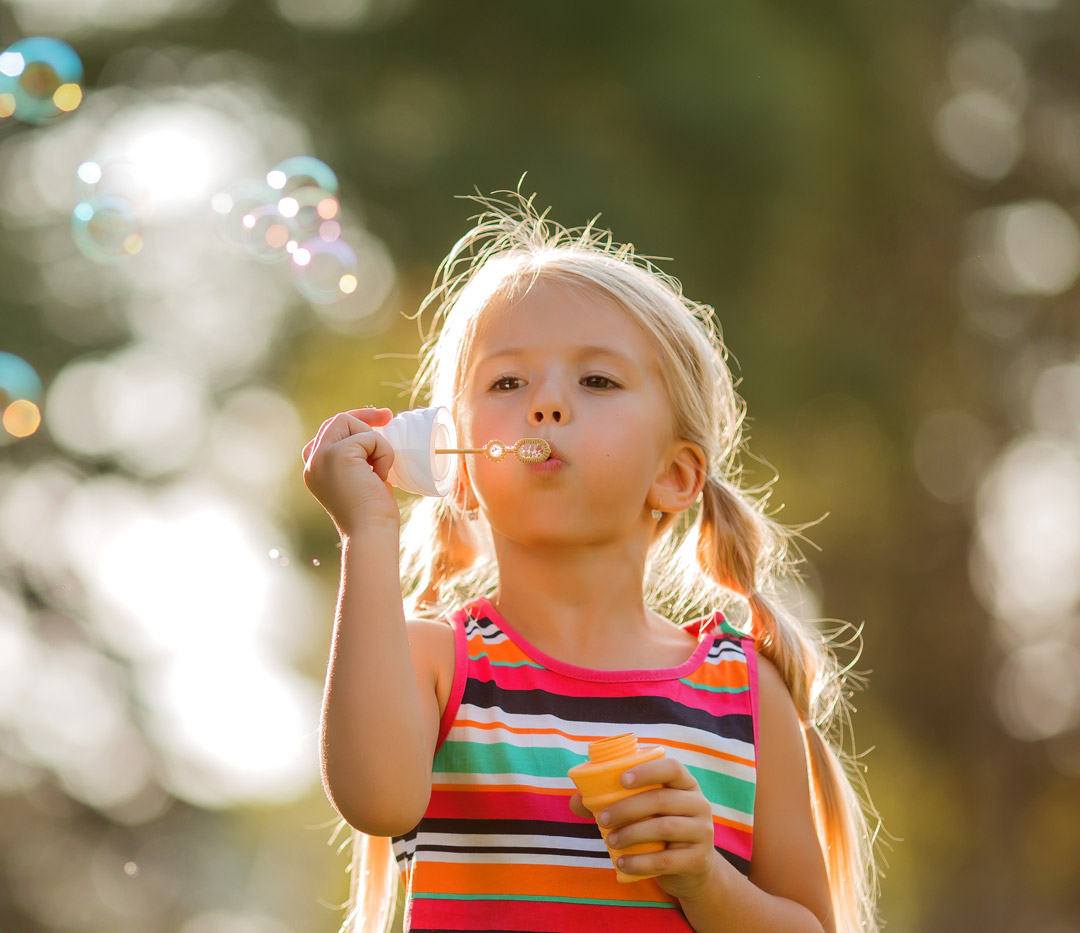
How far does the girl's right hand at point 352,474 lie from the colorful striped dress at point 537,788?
0.29 meters

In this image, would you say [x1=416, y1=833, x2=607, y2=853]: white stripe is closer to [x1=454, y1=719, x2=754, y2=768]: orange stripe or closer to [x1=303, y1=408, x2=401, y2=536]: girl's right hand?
[x1=454, y1=719, x2=754, y2=768]: orange stripe

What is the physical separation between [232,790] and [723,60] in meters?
5.27

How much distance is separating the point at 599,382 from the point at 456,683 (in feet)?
1.54

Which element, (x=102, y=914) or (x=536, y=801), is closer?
(x=536, y=801)

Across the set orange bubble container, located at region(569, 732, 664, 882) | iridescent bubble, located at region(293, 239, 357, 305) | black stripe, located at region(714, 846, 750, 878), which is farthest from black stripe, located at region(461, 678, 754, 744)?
iridescent bubble, located at region(293, 239, 357, 305)

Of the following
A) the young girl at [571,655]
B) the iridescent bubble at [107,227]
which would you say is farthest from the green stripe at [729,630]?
the iridescent bubble at [107,227]

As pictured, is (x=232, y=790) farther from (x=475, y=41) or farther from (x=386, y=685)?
(x=386, y=685)

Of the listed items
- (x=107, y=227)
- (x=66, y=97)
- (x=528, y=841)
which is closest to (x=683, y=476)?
(x=528, y=841)

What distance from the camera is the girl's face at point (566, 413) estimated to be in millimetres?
1789

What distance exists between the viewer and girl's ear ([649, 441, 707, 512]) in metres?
2.00

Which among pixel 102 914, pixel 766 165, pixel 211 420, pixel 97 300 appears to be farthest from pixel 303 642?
pixel 766 165

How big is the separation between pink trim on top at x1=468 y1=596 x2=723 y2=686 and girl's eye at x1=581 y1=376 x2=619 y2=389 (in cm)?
34

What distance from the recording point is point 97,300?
798 centimetres

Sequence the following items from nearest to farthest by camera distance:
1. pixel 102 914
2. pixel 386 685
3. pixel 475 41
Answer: pixel 386 685
pixel 475 41
pixel 102 914
